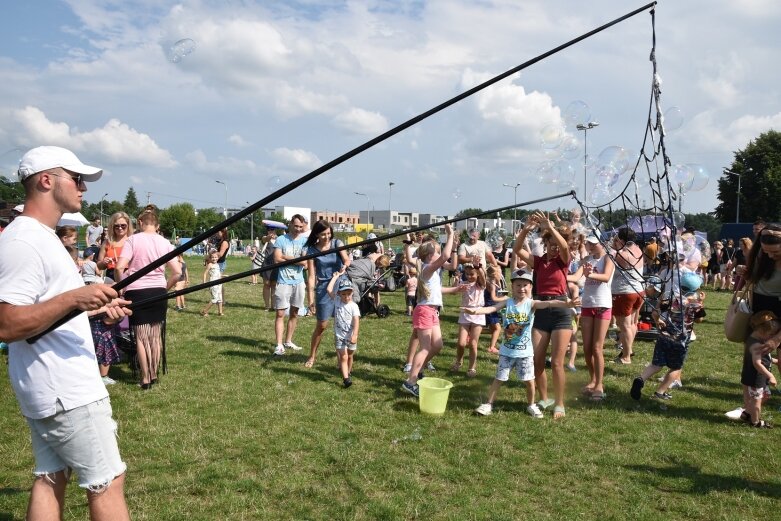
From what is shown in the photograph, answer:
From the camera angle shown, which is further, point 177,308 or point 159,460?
point 177,308

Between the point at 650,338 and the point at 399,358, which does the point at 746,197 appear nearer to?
the point at 650,338

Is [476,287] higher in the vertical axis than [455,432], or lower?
higher

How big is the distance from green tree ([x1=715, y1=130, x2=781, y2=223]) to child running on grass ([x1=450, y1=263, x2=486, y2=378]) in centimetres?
4485

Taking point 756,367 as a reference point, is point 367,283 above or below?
above

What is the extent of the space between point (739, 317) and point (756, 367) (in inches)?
20.0

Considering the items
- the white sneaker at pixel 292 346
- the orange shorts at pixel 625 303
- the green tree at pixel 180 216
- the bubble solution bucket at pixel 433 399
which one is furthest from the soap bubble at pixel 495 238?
the green tree at pixel 180 216

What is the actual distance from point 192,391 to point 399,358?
3094 mm

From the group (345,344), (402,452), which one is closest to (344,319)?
(345,344)

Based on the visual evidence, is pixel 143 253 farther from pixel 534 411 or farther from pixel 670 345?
pixel 670 345

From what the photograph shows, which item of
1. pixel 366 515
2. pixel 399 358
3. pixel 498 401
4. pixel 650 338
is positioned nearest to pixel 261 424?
pixel 366 515

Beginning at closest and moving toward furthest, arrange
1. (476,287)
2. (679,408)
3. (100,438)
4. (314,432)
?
1. (100,438)
2. (314,432)
3. (679,408)
4. (476,287)

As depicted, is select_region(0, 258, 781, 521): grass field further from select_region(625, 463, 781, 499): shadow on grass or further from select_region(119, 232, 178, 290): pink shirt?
select_region(119, 232, 178, 290): pink shirt

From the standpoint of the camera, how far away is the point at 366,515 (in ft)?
11.9

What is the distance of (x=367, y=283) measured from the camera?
1212cm
